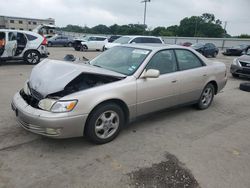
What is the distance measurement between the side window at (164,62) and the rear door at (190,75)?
165 mm

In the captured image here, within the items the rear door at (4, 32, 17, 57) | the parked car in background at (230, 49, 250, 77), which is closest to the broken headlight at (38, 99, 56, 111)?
the parked car in background at (230, 49, 250, 77)

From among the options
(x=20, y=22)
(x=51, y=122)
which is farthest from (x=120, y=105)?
(x=20, y=22)

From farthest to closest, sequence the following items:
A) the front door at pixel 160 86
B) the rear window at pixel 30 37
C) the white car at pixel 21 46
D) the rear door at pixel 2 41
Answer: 1. the rear window at pixel 30 37
2. the white car at pixel 21 46
3. the rear door at pixel 2 41
4. the front door at pixel 160 86

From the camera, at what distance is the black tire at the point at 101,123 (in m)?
3.09

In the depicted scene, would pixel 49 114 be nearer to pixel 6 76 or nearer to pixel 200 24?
pixel 6 76

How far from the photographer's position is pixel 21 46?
1045 cm

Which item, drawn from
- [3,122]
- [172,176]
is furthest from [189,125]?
[3,122]

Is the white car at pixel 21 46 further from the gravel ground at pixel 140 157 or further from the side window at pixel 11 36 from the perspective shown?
the gravel ground at pixel 140 157

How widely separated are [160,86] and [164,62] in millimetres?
529

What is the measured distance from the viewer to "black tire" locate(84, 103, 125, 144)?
3088 millimetres

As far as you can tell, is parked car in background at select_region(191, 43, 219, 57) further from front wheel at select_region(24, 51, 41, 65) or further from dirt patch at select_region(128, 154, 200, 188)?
dirt patch at select_region(128, 154, 200, 188)

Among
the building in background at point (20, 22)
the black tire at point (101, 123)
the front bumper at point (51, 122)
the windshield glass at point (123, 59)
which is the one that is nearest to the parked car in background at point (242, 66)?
the windshield glass at point (123, 59)

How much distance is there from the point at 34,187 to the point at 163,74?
2681 millimetres

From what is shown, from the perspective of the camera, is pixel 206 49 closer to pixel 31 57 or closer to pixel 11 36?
pixel 31 57
